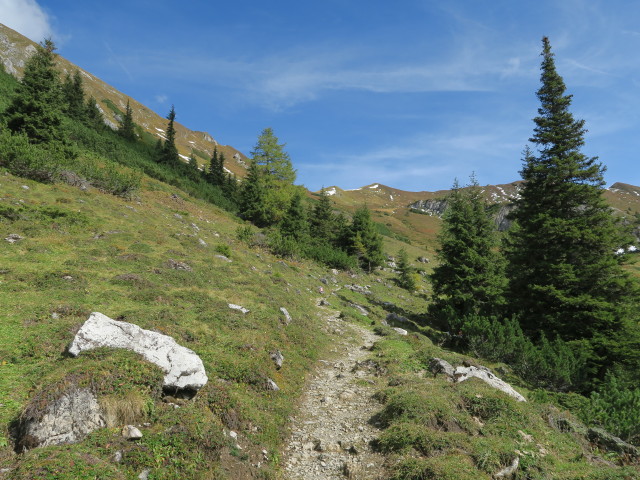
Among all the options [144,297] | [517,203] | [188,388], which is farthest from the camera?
[517,203]

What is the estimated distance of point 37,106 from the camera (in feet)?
92.5

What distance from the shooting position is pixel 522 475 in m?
6.07

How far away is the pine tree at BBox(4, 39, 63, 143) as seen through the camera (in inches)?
1093

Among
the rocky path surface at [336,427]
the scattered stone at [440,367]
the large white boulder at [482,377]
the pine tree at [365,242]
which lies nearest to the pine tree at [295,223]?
the pine tree at [365,242]

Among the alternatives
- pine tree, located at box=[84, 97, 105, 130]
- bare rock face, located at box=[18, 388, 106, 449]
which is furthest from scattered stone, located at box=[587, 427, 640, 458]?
pine tree, located at box=[84, 97, 105, 130]

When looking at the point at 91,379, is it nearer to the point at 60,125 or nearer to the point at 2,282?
the point at 2,282

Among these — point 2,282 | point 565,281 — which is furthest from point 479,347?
point 2,282

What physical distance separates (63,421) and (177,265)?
11637 millimetres

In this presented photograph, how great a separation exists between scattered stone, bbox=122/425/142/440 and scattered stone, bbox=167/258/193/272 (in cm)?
1118

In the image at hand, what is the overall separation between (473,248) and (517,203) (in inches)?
172

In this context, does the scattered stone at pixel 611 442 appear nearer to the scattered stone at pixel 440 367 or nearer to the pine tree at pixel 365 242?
the scattered stone at pixel 440 367

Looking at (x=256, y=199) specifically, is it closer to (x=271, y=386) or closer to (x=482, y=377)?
(x=271, y=386)

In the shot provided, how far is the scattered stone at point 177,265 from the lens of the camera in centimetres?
1609

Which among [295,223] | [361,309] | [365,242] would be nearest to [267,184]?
[295,223]
